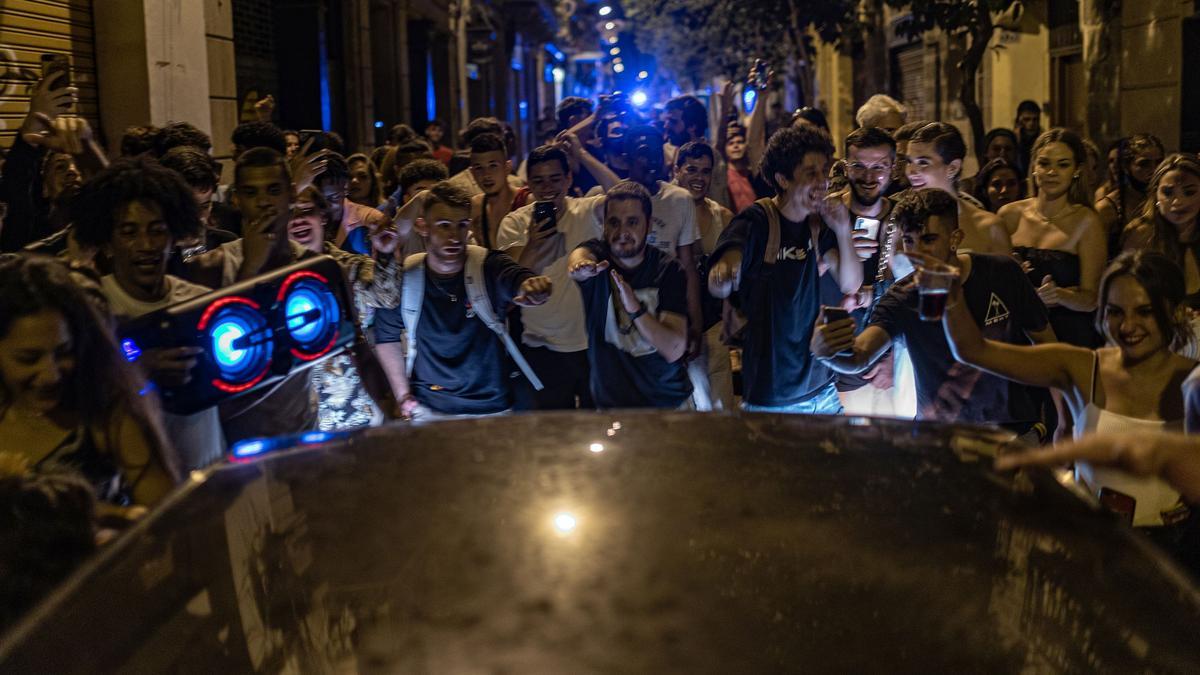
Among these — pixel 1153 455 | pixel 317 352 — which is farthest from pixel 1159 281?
pixel 317 352

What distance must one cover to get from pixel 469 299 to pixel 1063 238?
9.71 feet

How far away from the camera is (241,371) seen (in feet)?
11.8

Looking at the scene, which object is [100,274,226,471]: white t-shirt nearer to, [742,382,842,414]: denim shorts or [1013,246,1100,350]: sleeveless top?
[742,382,842,414]: denim shorts

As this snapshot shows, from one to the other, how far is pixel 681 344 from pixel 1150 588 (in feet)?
12.4

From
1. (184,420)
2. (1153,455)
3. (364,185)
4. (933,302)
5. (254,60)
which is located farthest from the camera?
(254,60)

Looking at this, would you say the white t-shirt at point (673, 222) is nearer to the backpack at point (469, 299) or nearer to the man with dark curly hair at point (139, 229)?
the backpack at point (469, 299)

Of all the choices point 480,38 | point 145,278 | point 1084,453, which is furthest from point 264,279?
point 480,38

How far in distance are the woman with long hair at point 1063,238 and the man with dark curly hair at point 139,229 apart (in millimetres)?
3835

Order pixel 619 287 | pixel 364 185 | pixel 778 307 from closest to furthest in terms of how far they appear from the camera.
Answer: pixel 619 287
pixel 778 307
pixel 364 185

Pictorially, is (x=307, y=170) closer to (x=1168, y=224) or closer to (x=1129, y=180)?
(x=1168, y=224)

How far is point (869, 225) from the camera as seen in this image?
6.55 metres

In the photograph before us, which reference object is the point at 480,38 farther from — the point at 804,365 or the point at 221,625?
the point at 221,625

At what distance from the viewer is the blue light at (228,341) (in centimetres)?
353

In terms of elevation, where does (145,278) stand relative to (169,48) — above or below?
below
